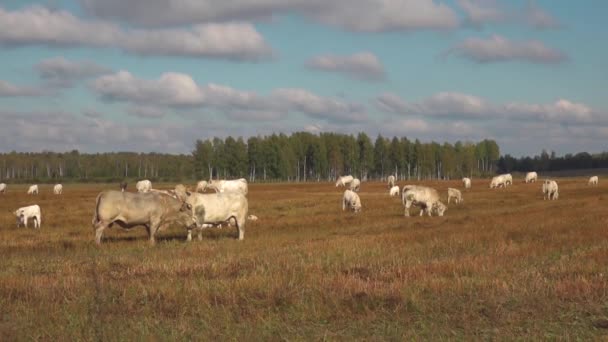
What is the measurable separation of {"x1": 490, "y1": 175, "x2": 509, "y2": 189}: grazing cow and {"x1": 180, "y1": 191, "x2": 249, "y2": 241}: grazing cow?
206 feet

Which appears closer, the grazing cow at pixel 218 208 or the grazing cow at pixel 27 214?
the grazing cow at pixel 218 208

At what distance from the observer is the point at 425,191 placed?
118ft

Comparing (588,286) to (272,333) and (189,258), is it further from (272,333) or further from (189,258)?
(189,258)

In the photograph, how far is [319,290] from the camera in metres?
11.1

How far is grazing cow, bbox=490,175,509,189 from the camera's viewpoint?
81725mm

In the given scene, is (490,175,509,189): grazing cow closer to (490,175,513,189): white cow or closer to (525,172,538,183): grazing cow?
(490,175,513,189): white cow

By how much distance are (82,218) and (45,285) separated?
2497cm

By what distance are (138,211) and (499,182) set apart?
6888 centimetres

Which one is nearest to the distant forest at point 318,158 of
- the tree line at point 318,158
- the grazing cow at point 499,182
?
the tree line at point 318,158

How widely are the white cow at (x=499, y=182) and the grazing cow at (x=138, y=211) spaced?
6417 centimetres

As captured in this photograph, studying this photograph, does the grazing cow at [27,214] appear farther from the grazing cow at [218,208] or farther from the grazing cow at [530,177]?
the grazing cow at [530,177]

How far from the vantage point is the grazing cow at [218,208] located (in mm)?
23875

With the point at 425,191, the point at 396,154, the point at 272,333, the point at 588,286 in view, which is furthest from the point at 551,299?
the point at 396,154

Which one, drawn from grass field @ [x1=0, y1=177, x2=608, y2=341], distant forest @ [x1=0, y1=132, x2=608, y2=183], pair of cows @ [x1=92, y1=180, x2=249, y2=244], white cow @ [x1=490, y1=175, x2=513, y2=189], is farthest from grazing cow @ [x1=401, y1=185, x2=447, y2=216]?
distant forest @ [x1=0, y1=132, x2=608, y2=183]
